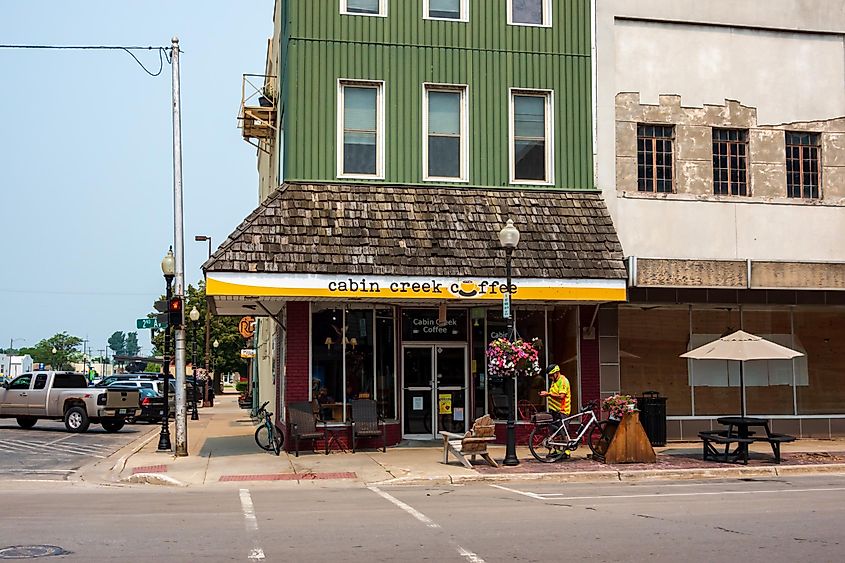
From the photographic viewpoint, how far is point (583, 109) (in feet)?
69.8

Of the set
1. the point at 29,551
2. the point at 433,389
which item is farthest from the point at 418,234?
the point at 29,551

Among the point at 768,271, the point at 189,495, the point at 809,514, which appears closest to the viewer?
the point at 809,514

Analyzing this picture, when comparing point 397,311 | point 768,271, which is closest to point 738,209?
point 768,271

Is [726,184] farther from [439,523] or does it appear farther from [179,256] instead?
[439,523]

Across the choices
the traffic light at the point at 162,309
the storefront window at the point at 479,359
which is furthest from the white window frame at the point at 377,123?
the traffic light at the point at 162,309

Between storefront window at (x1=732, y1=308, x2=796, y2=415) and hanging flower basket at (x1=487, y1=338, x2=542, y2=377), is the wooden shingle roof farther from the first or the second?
storefront window at (x1=732, y1=308, x2=796, y2=415)

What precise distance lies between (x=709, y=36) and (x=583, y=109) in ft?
11.5

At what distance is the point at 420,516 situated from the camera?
1152 centimetres

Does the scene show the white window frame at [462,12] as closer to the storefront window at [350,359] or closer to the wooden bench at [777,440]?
the storefront window at [350,359]

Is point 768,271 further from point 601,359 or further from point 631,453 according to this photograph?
point 631,453

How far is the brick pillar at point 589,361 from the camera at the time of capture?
2086 centimetres

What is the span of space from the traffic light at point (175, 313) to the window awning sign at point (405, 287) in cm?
183

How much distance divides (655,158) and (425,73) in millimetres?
5463

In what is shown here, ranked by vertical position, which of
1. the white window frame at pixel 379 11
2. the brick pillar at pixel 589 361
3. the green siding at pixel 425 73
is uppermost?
the white window frame at pixel 379 11
